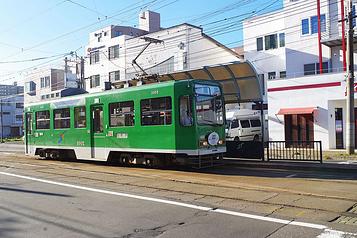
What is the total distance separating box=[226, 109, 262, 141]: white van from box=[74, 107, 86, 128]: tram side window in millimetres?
13750

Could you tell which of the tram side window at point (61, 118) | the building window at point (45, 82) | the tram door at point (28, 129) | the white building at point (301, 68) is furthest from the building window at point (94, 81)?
the tram side window at point (61, 118)

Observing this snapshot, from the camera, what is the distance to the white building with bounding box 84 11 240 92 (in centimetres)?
4044

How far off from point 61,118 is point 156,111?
7.51m

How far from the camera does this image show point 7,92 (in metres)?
89.2

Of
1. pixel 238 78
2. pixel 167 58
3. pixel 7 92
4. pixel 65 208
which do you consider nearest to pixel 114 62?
pixel 167 58

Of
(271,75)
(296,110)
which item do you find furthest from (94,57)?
(296,110)

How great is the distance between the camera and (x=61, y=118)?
20578mm

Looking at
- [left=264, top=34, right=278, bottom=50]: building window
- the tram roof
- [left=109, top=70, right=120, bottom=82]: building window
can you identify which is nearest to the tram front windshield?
the tram roof

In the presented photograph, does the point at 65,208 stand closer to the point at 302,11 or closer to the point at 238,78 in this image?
the point at 238,78

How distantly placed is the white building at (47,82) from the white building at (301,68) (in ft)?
118

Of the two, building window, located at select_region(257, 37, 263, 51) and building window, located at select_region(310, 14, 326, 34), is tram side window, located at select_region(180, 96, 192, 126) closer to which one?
building window, located at select_region(310, 14, 326, 34)

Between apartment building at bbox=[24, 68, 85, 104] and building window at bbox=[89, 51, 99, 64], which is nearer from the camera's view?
building window at bbox=[89, 51, 99, 64]

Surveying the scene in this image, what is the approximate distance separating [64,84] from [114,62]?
64.0 ft

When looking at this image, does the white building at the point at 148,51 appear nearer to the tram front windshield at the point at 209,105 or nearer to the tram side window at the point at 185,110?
the tram front windshield at the point at 209,105
